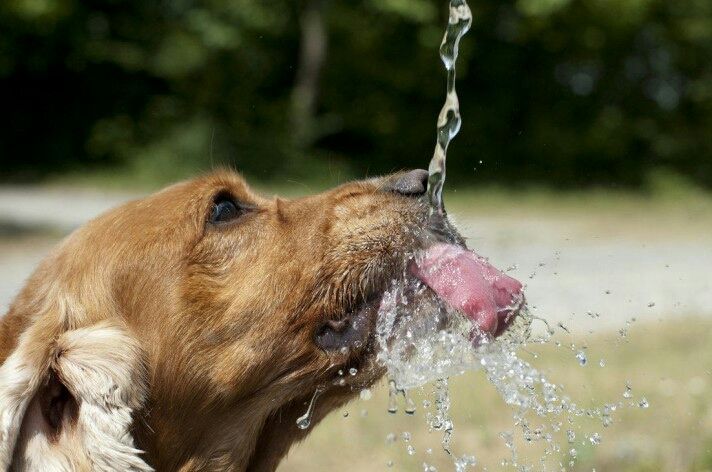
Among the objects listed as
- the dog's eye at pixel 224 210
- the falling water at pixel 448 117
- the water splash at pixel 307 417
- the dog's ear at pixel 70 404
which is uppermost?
the falling water at pixel 448 117

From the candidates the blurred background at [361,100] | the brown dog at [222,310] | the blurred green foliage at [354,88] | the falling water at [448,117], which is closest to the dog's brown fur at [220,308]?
the brown dog at [222,310]

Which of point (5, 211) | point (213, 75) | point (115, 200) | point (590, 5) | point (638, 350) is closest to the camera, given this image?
point (638, 350)

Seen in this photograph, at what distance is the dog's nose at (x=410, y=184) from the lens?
12.8 feet

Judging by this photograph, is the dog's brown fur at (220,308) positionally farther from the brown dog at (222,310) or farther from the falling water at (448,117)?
the falling water at (448,117)

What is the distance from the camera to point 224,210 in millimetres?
3975

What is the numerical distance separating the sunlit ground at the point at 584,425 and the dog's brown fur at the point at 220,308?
1880 millimetres

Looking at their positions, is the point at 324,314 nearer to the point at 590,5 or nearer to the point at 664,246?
the point at 664,246

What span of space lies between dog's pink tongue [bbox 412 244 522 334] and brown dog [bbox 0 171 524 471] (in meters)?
0.09

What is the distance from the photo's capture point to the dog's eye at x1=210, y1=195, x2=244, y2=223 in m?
3.93

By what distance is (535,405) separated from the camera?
4219 millimetres

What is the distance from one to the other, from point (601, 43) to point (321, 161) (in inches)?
268

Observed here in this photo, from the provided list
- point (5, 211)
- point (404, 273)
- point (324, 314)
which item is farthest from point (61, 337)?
point (5, 211)

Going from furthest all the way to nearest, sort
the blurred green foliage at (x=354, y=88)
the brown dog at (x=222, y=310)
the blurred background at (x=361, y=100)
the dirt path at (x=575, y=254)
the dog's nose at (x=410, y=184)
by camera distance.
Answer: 1. the blurred green foliage at (x=354, y=88)
2. the blurred background at (x=361, y=100)
3. the dirt path at (x=575, y=254)
4. the dog's nose at (x=410, y=184)
5. the brown dog at (x=222, y=310)

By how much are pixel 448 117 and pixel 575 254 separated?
30.4 ft
